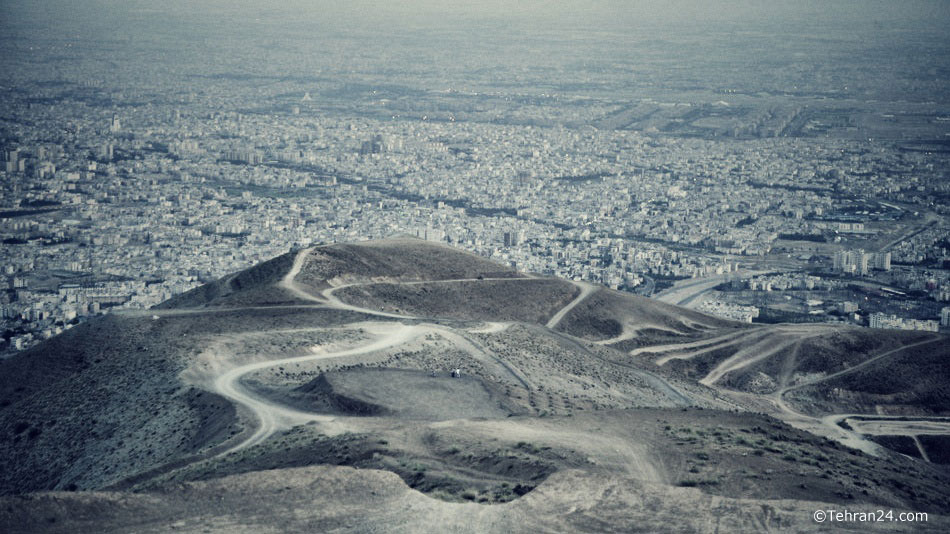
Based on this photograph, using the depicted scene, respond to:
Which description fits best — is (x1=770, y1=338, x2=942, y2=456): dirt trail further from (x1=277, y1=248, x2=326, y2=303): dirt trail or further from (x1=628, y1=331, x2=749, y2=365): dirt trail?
(x1=277, y1=248, x2=326, y2=303): dirt trail

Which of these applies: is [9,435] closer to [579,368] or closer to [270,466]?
[270,466]

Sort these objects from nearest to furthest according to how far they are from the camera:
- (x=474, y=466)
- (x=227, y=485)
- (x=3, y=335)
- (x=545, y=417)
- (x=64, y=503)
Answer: (x=64, y=503) → (x=227, y=485) → (x=474, y=466) → (x=545, y=417) → (x=3, y=335)

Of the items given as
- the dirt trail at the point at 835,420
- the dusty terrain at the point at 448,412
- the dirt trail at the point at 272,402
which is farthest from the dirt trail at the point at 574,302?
the dirt trail at the point at 835,420

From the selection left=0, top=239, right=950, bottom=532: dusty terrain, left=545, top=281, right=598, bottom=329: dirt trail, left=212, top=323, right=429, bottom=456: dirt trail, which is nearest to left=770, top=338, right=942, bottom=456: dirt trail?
left=0, top=239, right=950, bottom=532: dusty terrain

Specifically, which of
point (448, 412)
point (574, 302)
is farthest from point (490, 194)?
point (448, 412)

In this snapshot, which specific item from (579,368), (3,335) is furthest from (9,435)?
(3,335)
